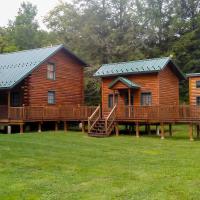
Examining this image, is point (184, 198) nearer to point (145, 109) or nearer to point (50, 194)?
point (50, 194)

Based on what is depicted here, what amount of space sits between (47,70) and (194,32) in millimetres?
20070

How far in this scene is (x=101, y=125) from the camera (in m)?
25.8

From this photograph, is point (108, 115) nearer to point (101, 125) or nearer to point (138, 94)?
point (101, 125)

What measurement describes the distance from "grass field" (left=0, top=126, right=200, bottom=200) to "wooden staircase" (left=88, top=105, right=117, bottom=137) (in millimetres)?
7052

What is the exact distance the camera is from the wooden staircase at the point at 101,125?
24.8 meters

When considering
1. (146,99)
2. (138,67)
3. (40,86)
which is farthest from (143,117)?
(40,86)

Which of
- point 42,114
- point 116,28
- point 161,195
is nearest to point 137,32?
point 116,28

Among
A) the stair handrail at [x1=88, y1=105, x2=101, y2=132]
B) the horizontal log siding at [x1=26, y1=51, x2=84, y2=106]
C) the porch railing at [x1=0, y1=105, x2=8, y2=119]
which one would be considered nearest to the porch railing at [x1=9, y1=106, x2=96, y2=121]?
the stair handrail at [x1=88, y1=105, x2=101, y2=132]

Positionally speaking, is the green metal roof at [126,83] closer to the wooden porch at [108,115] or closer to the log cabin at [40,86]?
the wooden porch at [108,115]

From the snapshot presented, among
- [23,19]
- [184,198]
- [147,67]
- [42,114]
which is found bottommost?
[184,198]

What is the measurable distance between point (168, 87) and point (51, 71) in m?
9.91

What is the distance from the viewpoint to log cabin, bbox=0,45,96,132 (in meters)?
28.2

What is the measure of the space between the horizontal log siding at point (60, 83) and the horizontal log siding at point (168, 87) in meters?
9.37

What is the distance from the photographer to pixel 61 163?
1322 cm
